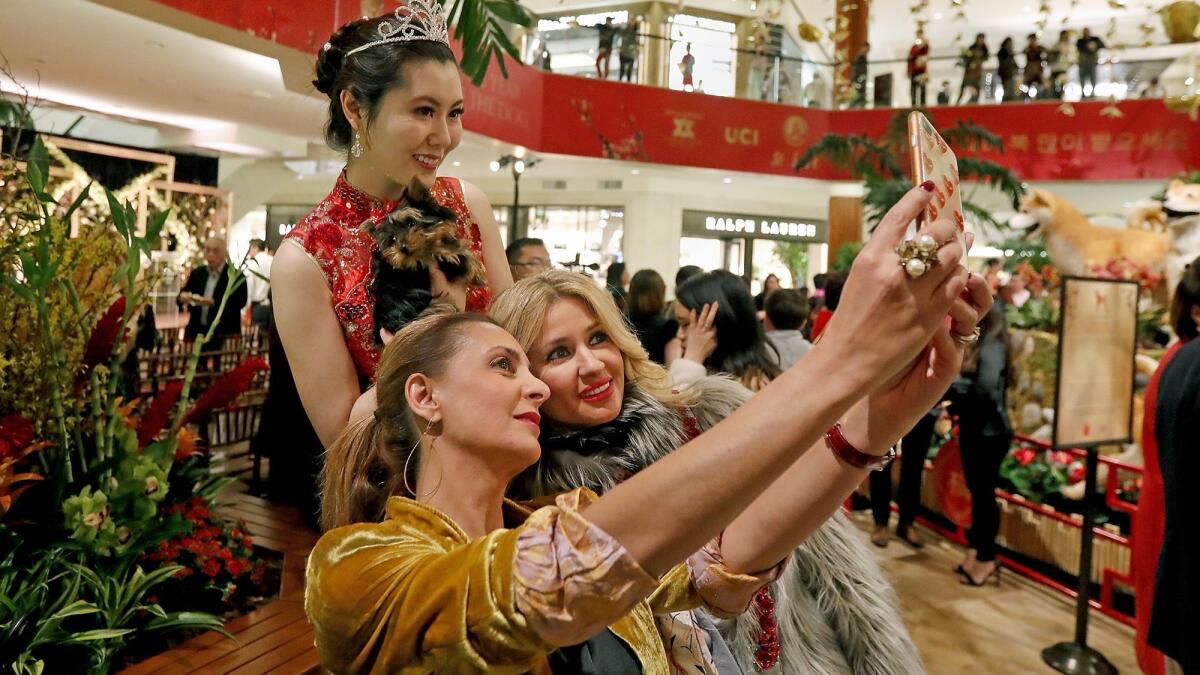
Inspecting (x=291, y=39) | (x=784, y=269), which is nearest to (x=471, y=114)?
(x=291, y=39)

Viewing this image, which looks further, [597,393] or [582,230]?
[582,230]

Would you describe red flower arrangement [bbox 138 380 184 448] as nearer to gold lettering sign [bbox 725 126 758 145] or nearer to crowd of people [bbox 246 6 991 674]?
crowd of people [bbox 246 6 991 674]

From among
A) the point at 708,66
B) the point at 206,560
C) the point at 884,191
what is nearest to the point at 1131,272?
the point at 884,191

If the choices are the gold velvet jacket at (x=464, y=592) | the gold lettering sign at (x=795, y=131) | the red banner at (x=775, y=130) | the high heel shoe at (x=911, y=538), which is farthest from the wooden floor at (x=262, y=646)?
the gold lettering sign at (x=795, y=131)

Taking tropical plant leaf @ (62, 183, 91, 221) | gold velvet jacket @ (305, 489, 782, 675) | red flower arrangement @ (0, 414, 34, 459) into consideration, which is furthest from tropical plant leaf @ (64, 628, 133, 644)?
gold velvet jacket @ (305, 489, 782, 675)

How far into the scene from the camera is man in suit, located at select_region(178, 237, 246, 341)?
6.23 metres

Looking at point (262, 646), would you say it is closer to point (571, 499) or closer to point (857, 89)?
point (571, 499)

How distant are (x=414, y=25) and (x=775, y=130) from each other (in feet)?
39.0

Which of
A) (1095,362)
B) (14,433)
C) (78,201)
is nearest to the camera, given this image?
(78,201)

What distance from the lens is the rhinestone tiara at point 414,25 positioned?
1425mm

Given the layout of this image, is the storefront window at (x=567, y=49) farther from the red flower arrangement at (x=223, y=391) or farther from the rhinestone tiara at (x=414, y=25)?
the rhinestone tiara at (x=414, y=25)

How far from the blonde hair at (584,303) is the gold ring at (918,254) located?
98 cm

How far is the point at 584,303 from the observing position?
1.68m

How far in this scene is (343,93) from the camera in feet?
4.83
